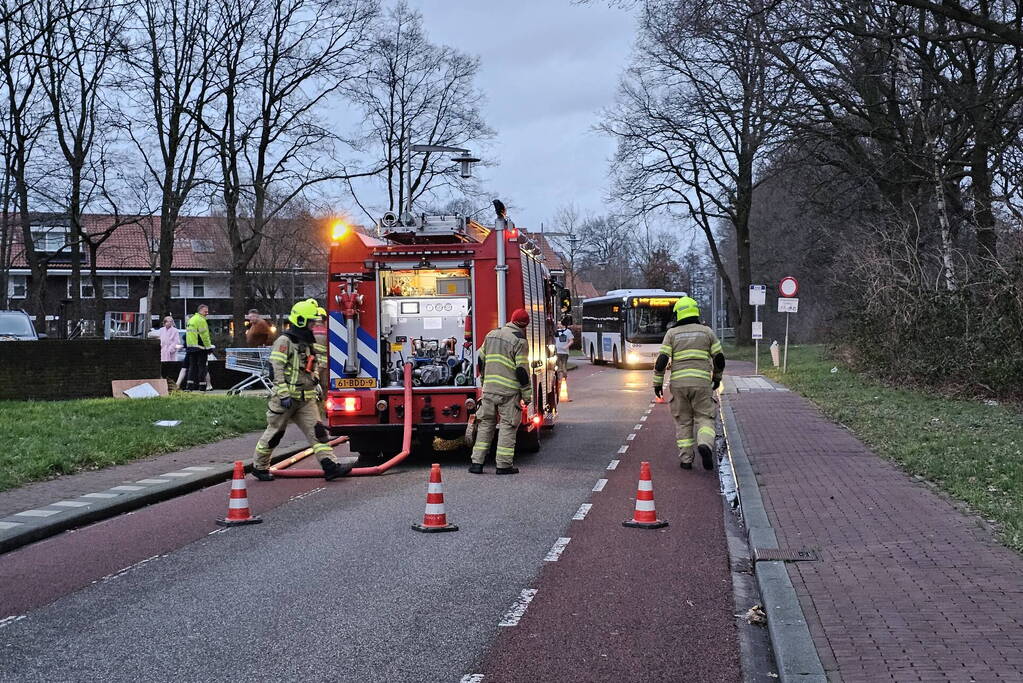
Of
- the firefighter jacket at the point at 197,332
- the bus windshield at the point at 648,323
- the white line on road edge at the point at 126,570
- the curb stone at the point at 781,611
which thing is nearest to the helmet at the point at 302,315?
the white line on road edge at the point at 126,570

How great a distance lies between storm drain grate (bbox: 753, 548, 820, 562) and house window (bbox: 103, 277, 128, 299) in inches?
2652

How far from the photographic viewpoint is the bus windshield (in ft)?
138

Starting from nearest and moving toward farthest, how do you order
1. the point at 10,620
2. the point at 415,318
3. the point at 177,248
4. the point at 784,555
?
the point at 10,620 → the point at 784,555 → the point at 415,318 → the point at 177,248

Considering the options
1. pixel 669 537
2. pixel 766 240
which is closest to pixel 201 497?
pixel 669 537

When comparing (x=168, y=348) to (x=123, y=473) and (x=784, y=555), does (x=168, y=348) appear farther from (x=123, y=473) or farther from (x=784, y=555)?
(x=784, y=555)

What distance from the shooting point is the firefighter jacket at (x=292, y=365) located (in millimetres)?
11523

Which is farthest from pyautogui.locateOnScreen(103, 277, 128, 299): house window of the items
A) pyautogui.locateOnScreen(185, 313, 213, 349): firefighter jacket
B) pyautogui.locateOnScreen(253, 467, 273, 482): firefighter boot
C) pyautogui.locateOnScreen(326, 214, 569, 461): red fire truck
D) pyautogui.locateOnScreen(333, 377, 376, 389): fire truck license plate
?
pyautogui.locateOnScreen(253, 467, 273, 482): firefighter boot

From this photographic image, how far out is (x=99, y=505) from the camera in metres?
9.77

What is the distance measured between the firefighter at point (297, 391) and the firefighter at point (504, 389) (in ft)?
5.71

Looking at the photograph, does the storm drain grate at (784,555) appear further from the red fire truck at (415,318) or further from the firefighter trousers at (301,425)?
the red fire truck at (415,318)

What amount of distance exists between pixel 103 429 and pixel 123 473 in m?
2.94

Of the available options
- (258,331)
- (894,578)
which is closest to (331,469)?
(894,578)

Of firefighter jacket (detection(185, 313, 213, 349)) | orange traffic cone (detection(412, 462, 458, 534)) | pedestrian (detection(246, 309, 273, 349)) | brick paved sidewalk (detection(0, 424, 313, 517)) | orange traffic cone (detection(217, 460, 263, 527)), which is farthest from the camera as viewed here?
pedestrian (detection(246, 309, 273, 349))

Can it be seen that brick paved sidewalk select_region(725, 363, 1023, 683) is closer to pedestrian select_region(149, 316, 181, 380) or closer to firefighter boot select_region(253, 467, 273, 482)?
firefighter boot select_region(253, 467, 273, 482)
